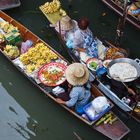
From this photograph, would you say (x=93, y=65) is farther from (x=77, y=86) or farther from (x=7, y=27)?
(x=7, y=27)

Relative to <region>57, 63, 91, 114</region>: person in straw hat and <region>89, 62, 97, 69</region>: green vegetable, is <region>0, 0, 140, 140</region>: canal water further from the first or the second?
<region>89, 62, 97, 69</region>: green vegetable

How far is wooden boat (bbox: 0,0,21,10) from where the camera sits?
11.2 metres

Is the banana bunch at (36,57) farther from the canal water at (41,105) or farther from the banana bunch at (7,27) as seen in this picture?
the banana bunch at (7,27)

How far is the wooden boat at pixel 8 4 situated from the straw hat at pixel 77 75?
3.91 metres

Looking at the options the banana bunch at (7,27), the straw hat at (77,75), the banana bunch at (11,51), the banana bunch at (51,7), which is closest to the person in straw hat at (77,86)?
the straw hat at (77,75)

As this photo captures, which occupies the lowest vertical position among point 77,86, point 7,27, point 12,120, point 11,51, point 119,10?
point 119,10

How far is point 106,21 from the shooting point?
11.3 m

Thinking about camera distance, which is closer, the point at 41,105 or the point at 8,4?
the point at 41,105

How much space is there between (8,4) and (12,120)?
409 cm

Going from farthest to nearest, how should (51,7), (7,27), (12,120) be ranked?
1. (51,7)
2. (7,27)
3. (12,120)

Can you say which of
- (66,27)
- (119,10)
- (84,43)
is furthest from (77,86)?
(119,10)

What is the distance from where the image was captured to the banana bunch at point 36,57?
30.5 feet

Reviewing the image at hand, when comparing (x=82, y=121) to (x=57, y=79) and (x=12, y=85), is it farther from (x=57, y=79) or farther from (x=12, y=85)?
(x=12, y=85)

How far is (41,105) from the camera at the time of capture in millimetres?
9156
